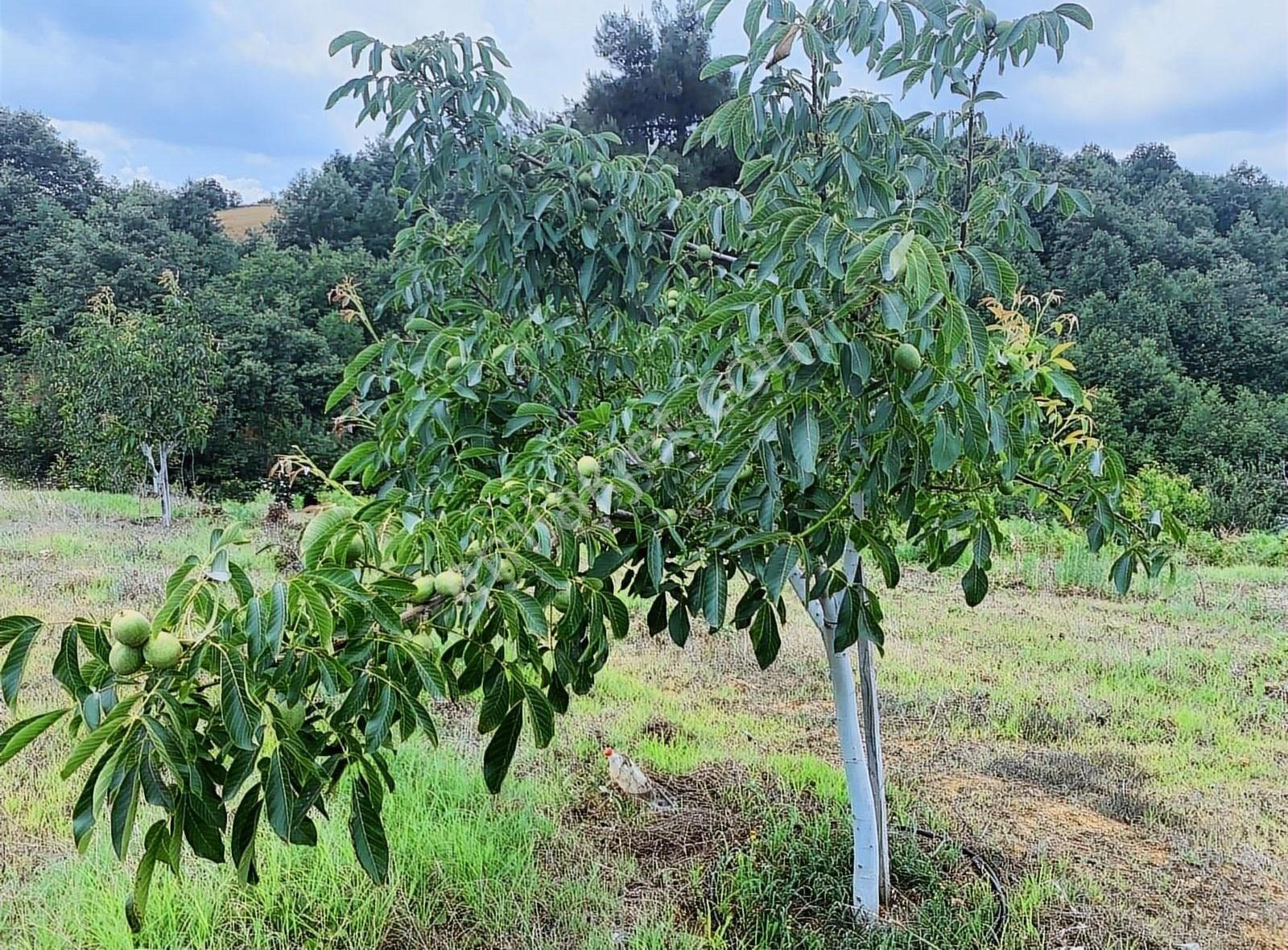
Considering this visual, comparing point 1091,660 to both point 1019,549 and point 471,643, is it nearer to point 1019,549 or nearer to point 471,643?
point 1019,549

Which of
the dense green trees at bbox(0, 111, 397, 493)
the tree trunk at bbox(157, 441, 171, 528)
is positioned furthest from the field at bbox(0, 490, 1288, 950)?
the dense green trees at bbox(0, 111, 397, 493)

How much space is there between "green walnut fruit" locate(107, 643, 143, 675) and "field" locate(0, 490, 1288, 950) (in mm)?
316

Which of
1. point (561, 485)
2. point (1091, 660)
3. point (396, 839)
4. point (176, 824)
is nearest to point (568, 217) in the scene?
point (561, 485)

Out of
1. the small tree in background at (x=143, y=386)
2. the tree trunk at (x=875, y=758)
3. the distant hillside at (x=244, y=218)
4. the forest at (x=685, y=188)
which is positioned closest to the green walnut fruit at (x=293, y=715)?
the tree trunk at (x=875, y=758)

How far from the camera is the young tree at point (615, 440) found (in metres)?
0.82

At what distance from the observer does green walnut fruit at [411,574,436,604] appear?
93 cm

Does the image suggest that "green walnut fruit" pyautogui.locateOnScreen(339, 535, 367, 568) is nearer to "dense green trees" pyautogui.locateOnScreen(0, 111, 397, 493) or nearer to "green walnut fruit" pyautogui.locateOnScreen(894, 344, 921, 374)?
"green walnut fruit" pyautogui.locateOnScreen(894, 344, 921, 374)

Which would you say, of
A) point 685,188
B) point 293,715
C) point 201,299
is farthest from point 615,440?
point 201,299

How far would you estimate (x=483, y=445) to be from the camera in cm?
152

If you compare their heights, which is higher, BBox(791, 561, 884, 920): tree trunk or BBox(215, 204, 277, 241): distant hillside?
BBox(215, 204, 277, 241): distant hillside

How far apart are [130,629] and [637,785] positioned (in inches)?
72.6

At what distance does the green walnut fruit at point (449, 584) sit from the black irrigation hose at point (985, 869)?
148 centimetres

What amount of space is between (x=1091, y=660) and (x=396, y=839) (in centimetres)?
331

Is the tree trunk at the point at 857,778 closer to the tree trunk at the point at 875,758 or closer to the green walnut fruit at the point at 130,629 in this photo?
the tree trunk at the point at 875,758
